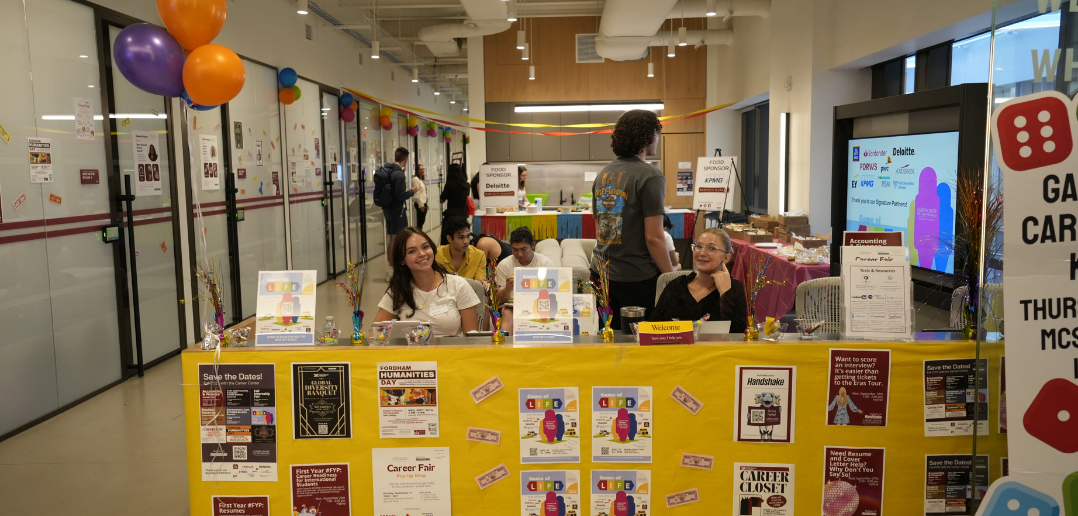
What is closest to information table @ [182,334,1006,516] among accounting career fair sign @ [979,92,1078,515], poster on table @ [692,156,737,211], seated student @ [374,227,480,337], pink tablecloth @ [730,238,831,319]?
accounting career fair sign @ [979,92,1078,515]

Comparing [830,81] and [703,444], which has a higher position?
[830,81]

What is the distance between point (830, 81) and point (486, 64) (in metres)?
6.07

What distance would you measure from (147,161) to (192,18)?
7.95ft

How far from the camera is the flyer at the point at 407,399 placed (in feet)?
7.50

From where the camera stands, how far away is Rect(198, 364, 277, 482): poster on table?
230cm

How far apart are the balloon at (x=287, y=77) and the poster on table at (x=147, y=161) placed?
260 centimetres

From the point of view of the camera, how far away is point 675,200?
12250 mm

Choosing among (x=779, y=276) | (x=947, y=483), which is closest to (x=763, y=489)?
(x=947, y=483)

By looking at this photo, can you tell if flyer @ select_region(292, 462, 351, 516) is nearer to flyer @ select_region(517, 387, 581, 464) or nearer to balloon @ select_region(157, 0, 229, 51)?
flyer @ select_region(517, 387, 581, 464)

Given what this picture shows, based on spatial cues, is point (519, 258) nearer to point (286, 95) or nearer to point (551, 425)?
point (551, 425)

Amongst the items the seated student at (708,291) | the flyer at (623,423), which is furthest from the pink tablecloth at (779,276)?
the flyer at (623,423)

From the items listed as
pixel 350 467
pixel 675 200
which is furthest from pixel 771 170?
pixel 350 467

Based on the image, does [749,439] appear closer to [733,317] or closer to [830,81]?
[733,317]

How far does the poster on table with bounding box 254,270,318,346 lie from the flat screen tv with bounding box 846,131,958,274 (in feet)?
13.3
